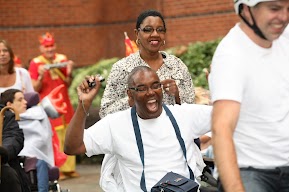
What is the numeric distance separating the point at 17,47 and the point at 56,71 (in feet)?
12.1

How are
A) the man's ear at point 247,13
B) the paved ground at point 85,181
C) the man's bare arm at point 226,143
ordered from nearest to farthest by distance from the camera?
the man's bare arm at point 226,143 < the man's ear at point 247,13 < the paved ground at point 85,181

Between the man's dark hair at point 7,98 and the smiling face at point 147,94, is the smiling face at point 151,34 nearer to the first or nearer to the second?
the smiling face at point 147,94

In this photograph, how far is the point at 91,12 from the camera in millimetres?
16109

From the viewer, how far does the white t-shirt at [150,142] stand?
5.96 meters

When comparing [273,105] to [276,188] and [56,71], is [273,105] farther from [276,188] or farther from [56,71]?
[56,71]

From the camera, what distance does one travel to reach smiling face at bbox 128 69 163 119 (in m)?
6.07

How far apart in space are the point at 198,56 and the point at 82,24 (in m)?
4.23

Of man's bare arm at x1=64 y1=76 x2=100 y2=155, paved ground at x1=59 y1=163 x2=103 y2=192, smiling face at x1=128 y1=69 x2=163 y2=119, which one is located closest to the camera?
man's bare arm at x1=64 y1=76 x2=100 y2=155

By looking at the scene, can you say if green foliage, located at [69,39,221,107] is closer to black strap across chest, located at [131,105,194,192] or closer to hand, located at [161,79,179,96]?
hand, located at [161,79,179,96]

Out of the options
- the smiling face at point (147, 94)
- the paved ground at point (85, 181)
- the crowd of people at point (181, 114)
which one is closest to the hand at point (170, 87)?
the crowd of people at point (181, 114)

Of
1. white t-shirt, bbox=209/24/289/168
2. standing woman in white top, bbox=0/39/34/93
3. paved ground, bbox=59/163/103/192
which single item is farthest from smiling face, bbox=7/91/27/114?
white t-shirt, bbox=209/24/289/168

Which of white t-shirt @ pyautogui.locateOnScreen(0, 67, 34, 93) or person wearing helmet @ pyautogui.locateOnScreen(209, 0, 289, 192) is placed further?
white t-shirt @ pyautogui.locateOnScreen(0, 67, 34, 93)

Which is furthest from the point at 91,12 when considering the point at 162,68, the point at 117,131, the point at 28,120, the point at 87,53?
the point at 117,131

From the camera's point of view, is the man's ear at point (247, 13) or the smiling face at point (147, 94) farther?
the smiling face at point (147, 94)
